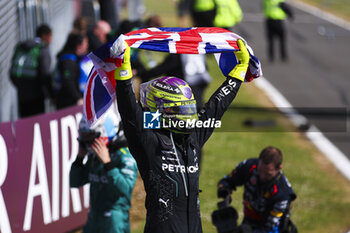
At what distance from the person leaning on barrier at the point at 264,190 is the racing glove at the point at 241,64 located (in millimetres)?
1694

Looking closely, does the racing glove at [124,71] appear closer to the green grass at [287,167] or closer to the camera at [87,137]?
the camera at [87,137]

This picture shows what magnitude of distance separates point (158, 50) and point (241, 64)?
2.30 feet

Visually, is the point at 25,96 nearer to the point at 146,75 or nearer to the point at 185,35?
the point at 146,75

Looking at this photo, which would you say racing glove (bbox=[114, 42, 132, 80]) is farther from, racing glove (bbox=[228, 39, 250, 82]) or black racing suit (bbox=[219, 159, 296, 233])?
black racing suit (bbox=[219, 159, 296, 233])

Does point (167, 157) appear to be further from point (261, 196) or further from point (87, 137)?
point (261, 196)

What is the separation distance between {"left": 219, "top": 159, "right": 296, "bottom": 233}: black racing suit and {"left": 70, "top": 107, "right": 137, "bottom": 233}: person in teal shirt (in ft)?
4.12

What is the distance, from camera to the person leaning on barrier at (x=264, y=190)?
22.4ft

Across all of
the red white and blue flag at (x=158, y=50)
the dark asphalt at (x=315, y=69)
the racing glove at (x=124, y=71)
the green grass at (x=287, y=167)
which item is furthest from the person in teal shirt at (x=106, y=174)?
the dark asphalt at (x=315, y=69)

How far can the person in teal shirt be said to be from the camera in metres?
6.16

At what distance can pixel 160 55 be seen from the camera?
70.1 feet

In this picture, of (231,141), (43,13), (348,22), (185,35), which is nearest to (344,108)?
(231,141)

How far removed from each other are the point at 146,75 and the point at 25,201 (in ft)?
12.1

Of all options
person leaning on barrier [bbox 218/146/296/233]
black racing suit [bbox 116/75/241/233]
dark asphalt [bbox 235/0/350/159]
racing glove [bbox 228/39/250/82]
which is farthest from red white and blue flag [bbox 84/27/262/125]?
dark asphalt [bbox 235/0/350/159]

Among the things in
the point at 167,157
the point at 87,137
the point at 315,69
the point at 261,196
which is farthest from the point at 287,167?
the point at 315,69
